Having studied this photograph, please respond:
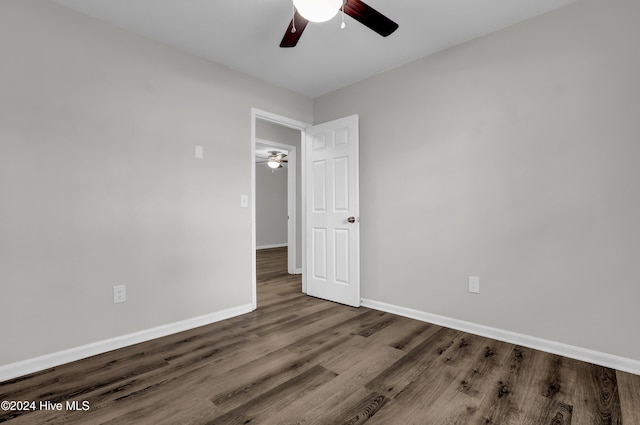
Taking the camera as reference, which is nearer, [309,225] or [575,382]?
[575,382]

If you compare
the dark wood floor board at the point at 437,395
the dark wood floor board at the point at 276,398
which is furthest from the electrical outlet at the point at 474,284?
the dark wood floor board at the point at 276,398

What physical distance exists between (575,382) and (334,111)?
3190 mm

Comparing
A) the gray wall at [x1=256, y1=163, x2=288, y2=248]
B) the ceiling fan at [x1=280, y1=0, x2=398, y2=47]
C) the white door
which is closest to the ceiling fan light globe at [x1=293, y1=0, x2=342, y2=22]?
the ceiling fan at [x1=280, y1=0, x2=398, y2=47]

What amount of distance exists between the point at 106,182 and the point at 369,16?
2.16 m

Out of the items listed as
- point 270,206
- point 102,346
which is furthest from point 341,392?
point 270,206

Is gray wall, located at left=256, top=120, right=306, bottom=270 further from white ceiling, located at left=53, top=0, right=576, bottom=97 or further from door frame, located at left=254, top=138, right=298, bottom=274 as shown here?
white ceiling, located at left=53, top=0, right=576, bottom=97

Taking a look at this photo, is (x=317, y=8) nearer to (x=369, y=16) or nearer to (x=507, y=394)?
(x=369, y=16)

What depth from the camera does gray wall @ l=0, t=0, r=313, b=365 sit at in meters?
1.99

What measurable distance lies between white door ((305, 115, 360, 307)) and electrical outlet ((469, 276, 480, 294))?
1.11 metres

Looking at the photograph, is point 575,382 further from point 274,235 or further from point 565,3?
point 274,235

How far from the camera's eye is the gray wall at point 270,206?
28.7ft

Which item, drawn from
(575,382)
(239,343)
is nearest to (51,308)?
(239,343)

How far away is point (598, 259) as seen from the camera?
6.83ft

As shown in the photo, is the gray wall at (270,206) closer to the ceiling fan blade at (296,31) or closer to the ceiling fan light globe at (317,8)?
the ceiling fan blade at (296,31)
